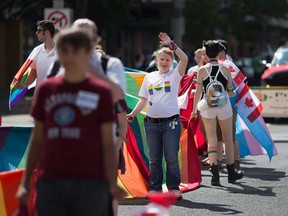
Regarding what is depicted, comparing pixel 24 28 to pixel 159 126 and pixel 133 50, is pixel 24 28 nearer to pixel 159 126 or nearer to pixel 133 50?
pixel 133 50

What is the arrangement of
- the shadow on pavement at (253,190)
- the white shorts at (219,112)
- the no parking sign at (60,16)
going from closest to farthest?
the shadow on pavement at (253,190) → the white shorts at (219,112) → the no parking sign at (60,16)

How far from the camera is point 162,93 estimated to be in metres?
9.77

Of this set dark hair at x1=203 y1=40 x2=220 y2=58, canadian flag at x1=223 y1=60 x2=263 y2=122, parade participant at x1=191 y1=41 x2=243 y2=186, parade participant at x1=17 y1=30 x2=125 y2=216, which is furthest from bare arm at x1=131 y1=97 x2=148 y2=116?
parade participant at x1=17 y1=30 x2=125 y2=216

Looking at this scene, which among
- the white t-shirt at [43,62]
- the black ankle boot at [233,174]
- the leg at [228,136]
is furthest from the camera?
the black ankle boot at [233,174]

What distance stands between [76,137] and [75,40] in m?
0.55

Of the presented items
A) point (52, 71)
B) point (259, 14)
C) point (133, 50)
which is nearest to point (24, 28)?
point (133, 50)

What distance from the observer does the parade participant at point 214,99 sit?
35.3ft

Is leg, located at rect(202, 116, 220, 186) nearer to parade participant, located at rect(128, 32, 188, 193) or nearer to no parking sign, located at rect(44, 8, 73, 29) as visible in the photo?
parade participant, located at rect(128, 32, 188, 193)

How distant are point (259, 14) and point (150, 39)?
21.1 feet

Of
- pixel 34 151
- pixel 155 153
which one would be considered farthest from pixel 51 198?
pixel 155 153

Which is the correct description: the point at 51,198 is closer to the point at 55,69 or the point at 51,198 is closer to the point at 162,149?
the point at 55,69

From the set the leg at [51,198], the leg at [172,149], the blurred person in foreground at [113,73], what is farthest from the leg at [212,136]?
the leg at [51,198]

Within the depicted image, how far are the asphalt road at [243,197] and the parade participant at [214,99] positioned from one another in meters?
0.47

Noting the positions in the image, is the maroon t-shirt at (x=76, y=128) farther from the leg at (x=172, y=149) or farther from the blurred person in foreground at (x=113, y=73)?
the leg at (x=172, y=149)
